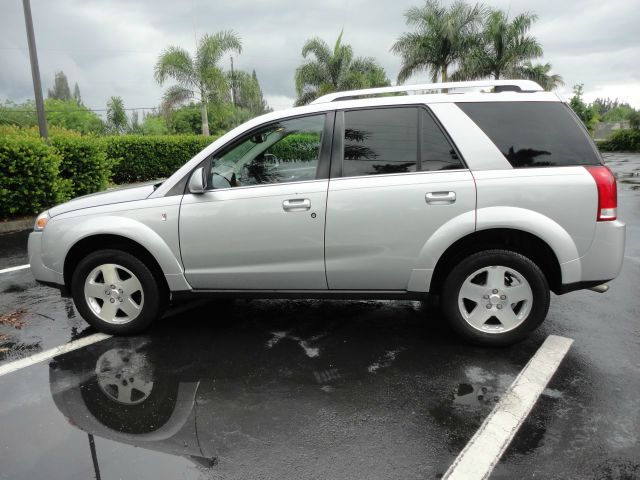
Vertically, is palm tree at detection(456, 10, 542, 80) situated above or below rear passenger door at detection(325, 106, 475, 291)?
above

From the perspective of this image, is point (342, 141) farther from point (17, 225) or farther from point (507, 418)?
point (17, 225)

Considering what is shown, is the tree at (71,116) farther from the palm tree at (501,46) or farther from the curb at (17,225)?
the curb at (17,225)

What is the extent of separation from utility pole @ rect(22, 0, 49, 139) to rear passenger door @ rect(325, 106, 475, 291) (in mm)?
10100

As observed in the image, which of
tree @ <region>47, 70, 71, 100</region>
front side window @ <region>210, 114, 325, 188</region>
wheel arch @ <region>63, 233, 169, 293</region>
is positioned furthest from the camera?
tree @ <region>47, 70, 71, 100</region>

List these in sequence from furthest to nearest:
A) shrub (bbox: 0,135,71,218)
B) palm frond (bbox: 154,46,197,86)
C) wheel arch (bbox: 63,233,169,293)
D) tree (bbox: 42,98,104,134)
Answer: tree (bbox: 42,98,104,134), palm frond (bbox: 154,46,197,86), shrub (bbox: 0,135,71,218), wheel arch (bbox: 63,233,169,293)

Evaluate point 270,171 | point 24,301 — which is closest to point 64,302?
point 24,301

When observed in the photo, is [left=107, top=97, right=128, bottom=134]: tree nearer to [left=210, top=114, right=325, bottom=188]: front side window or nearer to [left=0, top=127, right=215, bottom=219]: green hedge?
[left=0, top=127, right=215, bottom=219]: green hedge

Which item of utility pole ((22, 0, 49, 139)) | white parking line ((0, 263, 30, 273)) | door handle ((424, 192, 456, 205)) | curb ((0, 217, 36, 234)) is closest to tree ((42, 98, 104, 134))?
utility pole ((22, 0, 49, 139))

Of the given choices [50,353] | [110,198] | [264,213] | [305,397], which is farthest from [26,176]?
[305,397]

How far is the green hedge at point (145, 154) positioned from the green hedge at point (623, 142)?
34105 millimetres

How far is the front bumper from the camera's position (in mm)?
4070

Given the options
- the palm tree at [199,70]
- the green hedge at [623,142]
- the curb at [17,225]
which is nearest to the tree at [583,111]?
the green hedge at [623,142]

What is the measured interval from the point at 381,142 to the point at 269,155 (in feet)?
2.86

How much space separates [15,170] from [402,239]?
8130 mm
